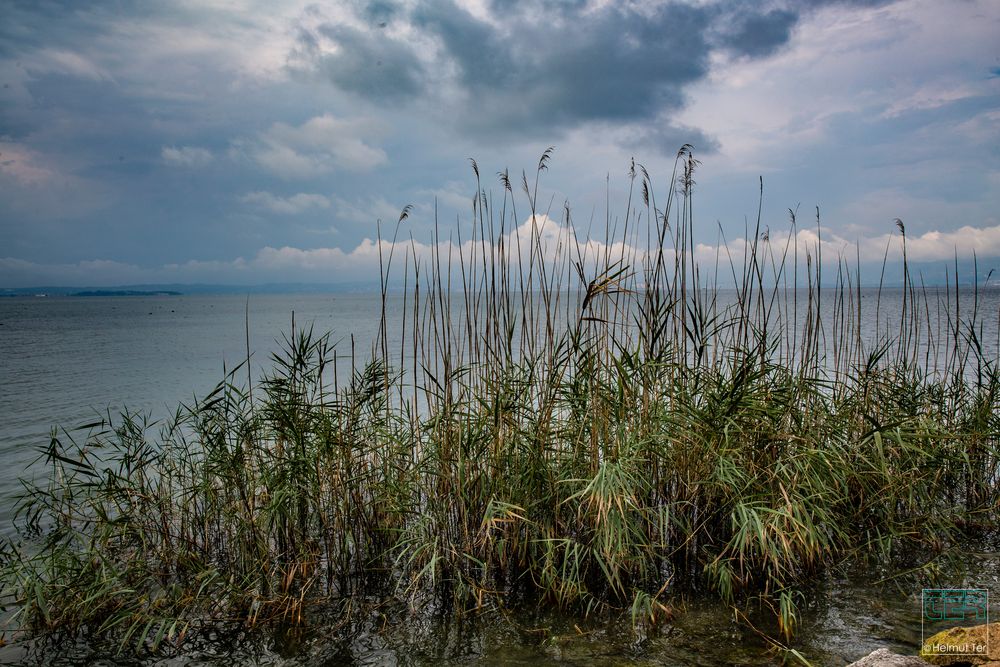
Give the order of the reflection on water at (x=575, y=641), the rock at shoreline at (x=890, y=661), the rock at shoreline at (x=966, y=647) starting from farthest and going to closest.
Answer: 1. the reflection on water at (x=575, y=641)
2. the rock at shoreline at (x=966, y=647)
3. the rock at shoreline at (x=890, y=661)

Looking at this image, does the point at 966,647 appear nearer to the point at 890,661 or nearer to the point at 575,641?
the point at 890,661

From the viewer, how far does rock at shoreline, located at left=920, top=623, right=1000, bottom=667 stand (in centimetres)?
275

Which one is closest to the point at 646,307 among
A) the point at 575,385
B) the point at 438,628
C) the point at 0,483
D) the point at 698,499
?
the point at 575,385

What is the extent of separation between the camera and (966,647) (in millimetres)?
2855

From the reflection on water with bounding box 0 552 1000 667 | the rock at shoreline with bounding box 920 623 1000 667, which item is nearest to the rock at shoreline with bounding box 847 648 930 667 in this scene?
the rock at shoreline with bounding box 920 623 1000 667

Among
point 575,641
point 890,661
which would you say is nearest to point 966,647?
point 890,661

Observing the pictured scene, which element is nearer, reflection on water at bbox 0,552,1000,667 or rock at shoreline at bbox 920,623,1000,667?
rock at shoreline at bbox 920,623,1000,667

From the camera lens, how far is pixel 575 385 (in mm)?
4215

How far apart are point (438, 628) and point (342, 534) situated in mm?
953

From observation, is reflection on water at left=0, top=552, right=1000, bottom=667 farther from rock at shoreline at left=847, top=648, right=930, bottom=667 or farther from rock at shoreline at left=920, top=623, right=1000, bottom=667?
rock at shoreline at left=847, top=648, right=930, bottom=667

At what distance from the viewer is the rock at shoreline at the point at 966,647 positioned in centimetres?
275

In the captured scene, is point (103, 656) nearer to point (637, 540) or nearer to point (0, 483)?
point (637, 540)

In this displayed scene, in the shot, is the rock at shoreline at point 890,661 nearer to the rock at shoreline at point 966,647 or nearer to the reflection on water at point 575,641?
the rock at shoreline at point 966,647

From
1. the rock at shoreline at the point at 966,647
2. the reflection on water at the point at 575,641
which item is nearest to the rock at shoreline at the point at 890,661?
the rock at shoreline at the point at 966,647
